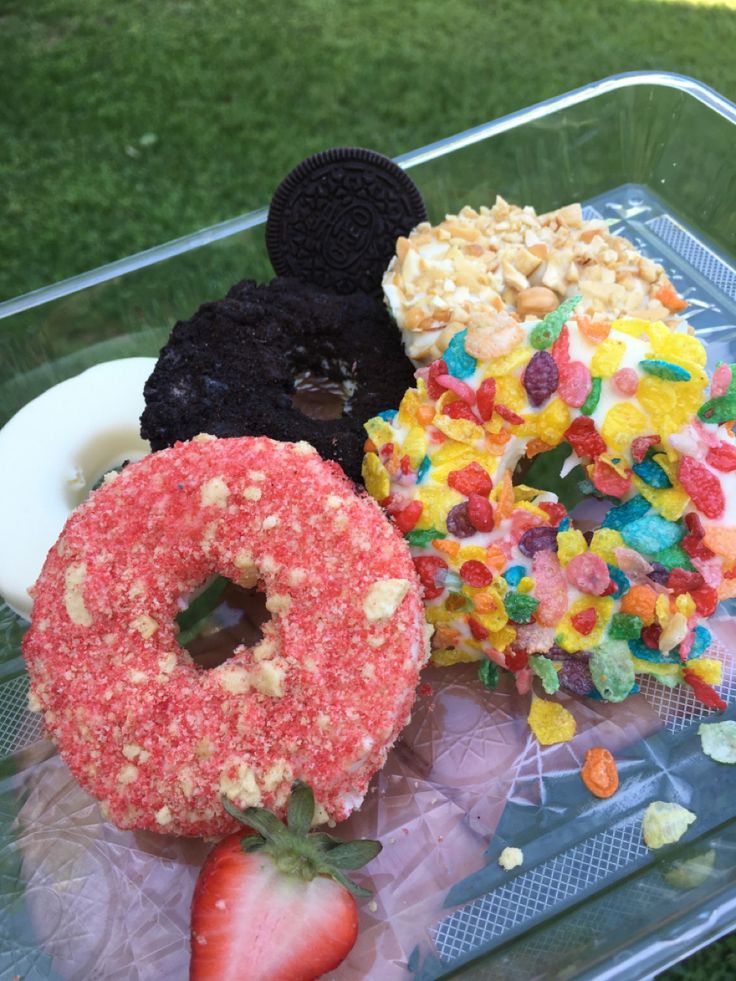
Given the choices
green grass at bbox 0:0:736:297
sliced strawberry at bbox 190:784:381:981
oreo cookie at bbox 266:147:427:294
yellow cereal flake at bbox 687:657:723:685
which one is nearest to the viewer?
sliced strawberry at bbox 190:784:381:981

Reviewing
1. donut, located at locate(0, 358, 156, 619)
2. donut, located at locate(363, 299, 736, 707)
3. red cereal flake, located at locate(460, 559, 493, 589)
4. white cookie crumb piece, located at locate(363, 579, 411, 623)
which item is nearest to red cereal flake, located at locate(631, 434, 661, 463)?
donut, located at locate(363, 299, 736, 707)

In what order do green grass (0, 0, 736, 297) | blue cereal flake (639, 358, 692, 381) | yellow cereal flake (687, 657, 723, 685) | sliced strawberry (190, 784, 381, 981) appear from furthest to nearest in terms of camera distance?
green grass (0, 0, 736, 297), yellow cereal flake (687, 657, 723, 685), blue cereal flake (639, 358, 692, 381), sliced strawberry (190, 784, 381, 981)

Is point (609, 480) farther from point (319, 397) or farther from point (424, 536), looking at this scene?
point (319, 397)

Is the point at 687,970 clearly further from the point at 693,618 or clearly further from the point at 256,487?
the point at 256,487

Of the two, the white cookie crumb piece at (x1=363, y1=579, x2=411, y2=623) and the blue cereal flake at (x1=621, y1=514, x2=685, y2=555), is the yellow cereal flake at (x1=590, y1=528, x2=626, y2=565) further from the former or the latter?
the white cookie crumb piece at (x1=363, y1=579, x2=411, y2=623)

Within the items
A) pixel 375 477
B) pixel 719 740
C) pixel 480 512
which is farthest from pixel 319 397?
pixel 719 740

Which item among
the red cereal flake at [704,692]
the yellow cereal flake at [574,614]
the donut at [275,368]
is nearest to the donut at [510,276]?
the donut at [275,368]

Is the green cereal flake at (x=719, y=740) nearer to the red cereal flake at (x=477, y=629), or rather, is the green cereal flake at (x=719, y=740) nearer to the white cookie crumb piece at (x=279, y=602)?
the red cereal flake at (x=477, y=629)
